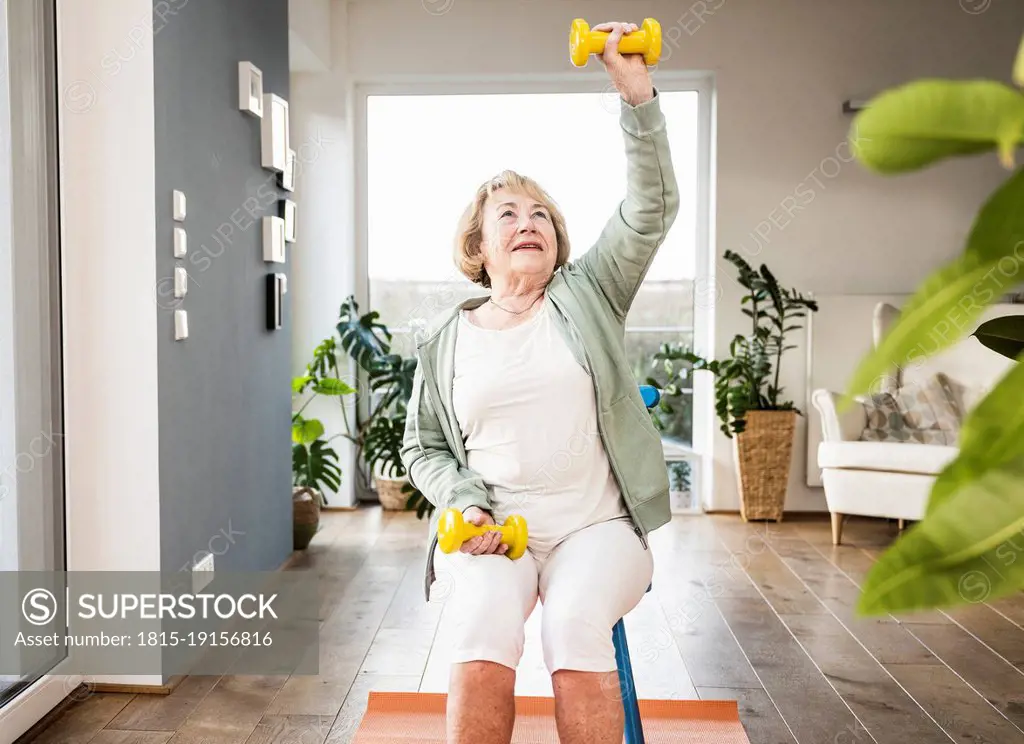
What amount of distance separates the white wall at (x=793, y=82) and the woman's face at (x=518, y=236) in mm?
3256

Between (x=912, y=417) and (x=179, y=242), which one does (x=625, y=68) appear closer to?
(x=179, y=242)

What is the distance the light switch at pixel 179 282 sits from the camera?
2588 millimetres

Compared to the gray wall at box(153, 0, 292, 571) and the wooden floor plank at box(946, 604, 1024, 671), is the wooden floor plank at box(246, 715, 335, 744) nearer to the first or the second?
the gray wall at box(153, 0, 292, 571)

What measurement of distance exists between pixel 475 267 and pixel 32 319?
113cm

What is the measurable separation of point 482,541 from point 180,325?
1.41 m

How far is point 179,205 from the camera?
8.54 ft

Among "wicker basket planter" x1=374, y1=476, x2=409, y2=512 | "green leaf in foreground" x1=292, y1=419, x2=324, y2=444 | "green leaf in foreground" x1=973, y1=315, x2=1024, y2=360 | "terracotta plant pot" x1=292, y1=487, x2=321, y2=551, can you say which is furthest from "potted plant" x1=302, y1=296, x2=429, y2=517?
"green leaf in foreground" x1=973, y1=315, x2=1024, y2=360

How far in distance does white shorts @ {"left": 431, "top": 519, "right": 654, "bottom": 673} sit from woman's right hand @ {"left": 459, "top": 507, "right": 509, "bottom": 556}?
42 mm

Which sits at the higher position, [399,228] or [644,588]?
[399,228]

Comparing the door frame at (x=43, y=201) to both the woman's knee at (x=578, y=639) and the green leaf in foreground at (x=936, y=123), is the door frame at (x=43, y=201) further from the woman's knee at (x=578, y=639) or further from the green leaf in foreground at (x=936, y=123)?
the green leaf in foreground at (x=936, y=123)

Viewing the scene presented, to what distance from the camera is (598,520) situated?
1717 mm

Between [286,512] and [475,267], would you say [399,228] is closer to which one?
[286,512]

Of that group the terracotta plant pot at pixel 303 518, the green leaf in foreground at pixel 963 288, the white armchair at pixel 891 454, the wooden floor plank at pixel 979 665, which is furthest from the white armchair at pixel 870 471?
the green leaf in foreground at pixel 963 288

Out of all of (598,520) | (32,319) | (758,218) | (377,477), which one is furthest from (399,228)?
(598,520)
